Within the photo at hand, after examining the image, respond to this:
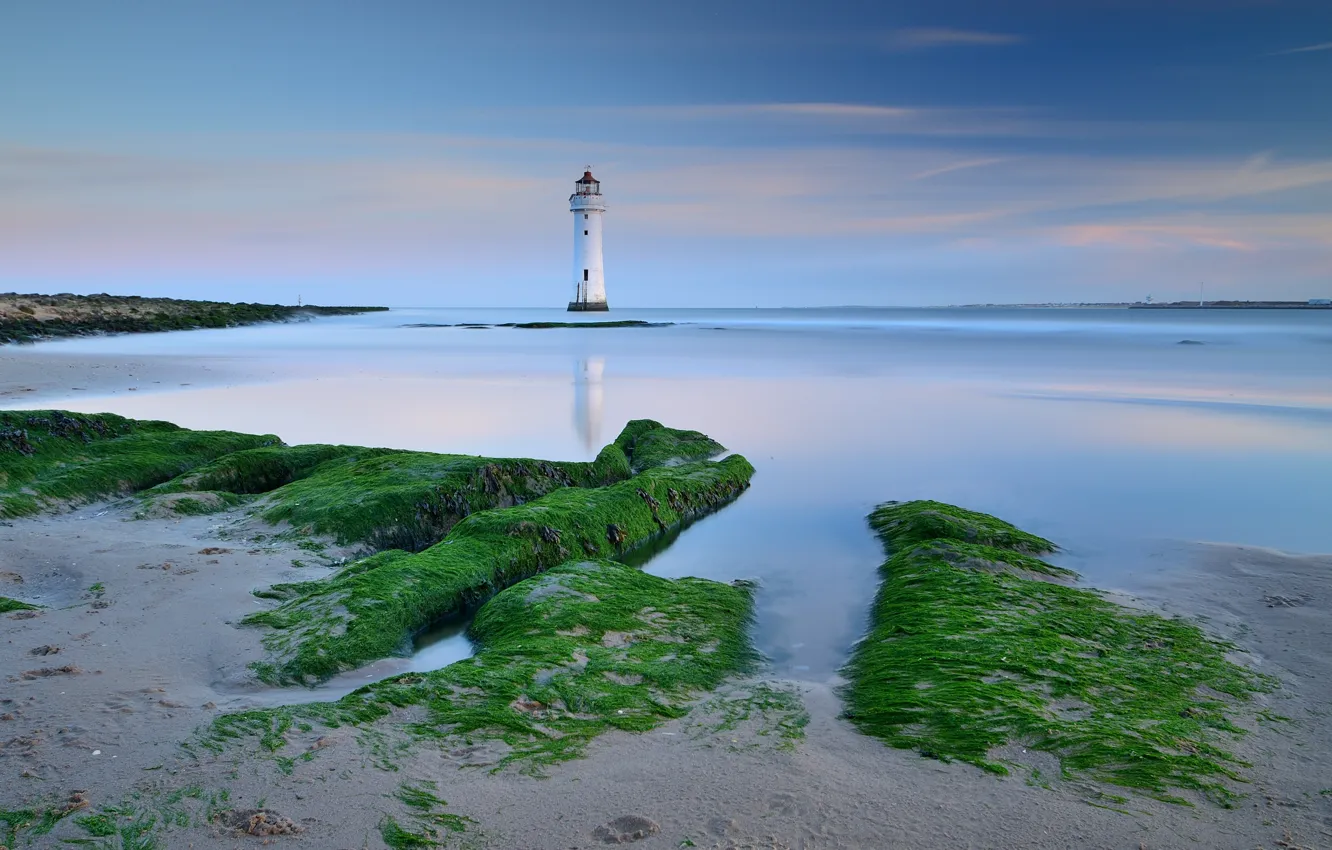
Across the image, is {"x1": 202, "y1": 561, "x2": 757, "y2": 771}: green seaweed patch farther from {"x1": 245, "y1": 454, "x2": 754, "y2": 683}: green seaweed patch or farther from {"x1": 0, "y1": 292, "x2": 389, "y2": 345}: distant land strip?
{"x1": 0, "y1": 292, "x2": 389, "y2": 345}: distant land strip

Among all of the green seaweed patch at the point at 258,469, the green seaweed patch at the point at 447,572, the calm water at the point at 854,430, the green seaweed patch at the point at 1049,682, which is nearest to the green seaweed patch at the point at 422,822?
the green seaweed patch at the point at 447,572

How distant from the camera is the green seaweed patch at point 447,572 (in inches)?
230

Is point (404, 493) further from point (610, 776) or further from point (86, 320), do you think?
point (86, 320)

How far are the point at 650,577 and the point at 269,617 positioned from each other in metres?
3.07

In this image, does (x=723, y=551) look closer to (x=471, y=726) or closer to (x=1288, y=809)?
(x=471, y=726)

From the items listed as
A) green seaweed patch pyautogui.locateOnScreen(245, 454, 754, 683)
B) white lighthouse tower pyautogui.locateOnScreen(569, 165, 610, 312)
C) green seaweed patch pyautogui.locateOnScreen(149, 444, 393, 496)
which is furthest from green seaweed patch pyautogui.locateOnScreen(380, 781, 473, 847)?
white lighthouse tower pyautogui.locateOnScreen(569, 165, 610, 312)

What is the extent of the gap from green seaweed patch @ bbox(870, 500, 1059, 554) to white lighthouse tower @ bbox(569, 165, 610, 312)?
5526 centimetres

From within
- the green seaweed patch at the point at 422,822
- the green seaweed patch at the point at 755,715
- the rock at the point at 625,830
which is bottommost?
the green seaweed patch at the point at 755,715

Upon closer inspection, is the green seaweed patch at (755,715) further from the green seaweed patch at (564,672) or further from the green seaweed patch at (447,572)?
the green seaweed patch at (447,572)

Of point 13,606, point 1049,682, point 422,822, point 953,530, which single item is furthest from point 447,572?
point 953,530

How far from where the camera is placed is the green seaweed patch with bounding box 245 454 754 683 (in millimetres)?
5848

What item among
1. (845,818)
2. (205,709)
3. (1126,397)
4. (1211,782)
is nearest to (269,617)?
(205,709)

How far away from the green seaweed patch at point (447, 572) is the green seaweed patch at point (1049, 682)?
125 inches

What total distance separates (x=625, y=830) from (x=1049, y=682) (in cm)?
312
